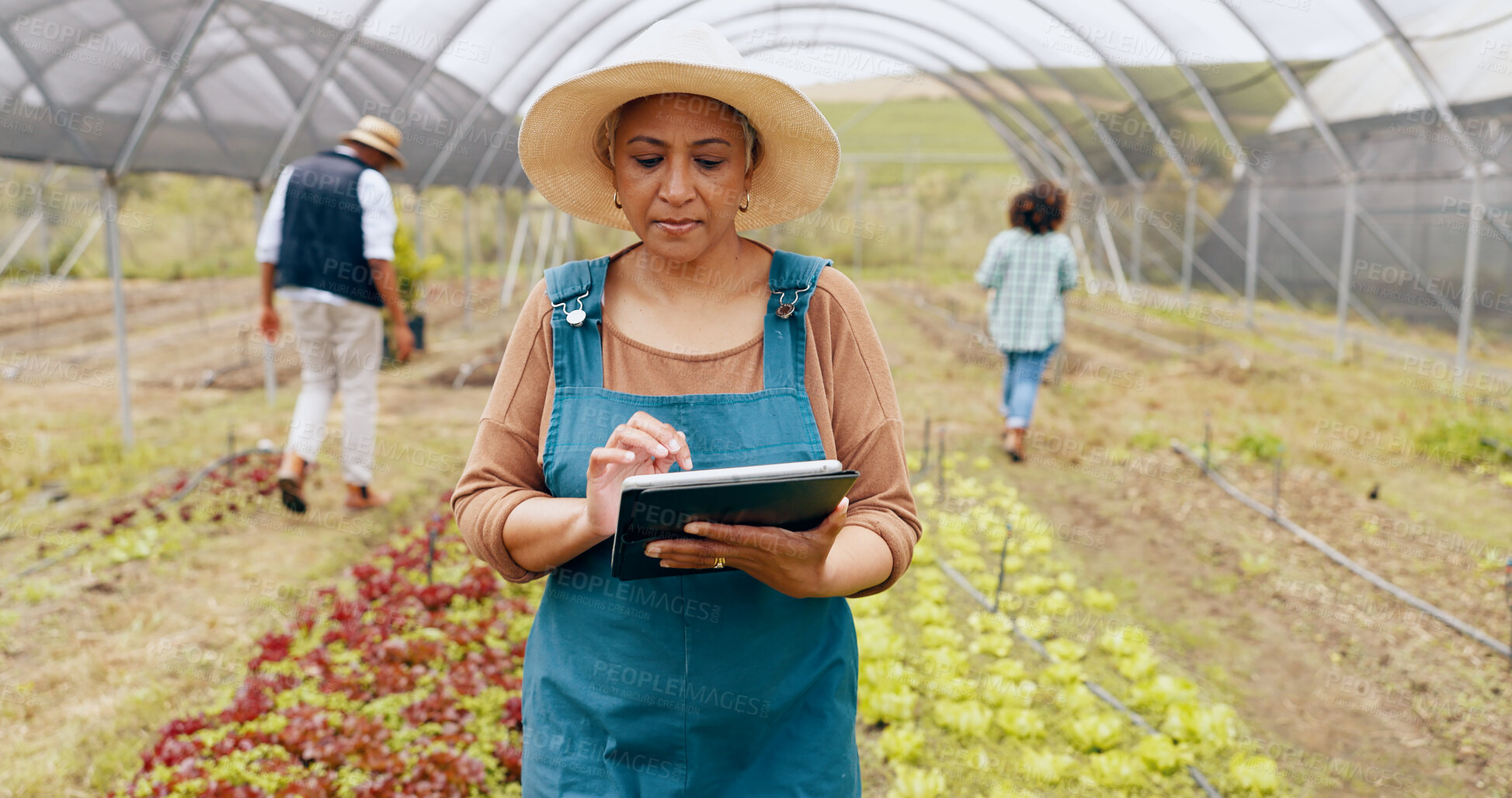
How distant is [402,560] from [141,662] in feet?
3.57

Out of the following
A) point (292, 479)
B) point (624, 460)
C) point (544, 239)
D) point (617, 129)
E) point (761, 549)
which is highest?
point (617, 129)

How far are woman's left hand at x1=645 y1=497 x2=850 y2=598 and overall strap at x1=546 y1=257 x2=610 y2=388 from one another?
0.97 feet

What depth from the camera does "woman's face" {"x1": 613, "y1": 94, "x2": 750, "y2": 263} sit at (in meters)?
1.24

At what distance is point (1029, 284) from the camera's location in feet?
19.1

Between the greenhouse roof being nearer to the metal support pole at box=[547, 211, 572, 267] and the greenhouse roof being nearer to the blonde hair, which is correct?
the blonde hair

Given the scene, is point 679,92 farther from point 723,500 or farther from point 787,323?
point 723,500

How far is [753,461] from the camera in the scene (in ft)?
4.06

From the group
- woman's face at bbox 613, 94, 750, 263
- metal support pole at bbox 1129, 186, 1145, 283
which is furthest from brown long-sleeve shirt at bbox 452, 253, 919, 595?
metal support pole at bbox 1129, 186, 1145, 283

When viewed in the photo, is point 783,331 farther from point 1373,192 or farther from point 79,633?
point 1373,192

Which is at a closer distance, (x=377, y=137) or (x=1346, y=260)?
(x=377, y=137)

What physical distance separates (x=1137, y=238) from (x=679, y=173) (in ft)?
46.1

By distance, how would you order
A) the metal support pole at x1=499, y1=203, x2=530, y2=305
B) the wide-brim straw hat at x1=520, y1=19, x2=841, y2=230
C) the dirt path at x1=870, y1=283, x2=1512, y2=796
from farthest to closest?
1. the metal support pole at x1=499, y1=203, x2=530, y2=305
2. the dirt path at x1=870, y1=283, x2=1512, y2=796
3. the wide-brim straw hat at x1=520, y1=19, x2=841, y2=230

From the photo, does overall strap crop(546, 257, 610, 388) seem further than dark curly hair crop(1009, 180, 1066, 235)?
No

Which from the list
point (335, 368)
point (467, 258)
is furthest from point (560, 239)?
point (335, 368)
